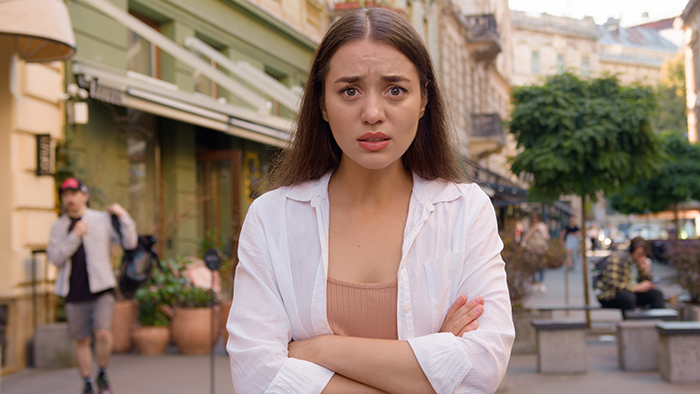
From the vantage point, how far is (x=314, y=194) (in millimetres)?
1921

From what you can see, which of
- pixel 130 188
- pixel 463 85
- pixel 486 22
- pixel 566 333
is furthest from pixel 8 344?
pixel 486 22

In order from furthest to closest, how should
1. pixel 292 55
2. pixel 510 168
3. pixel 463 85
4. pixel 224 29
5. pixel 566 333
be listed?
pixel 463 85 → pixel 292 55 → pixel 224 29 → pixel 510 168 → pixel 566 333

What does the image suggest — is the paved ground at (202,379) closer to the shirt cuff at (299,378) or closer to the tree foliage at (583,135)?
the tree foliage at (583,135)

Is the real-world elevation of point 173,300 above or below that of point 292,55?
below

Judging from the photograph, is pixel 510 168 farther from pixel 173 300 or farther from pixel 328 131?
pixel 328 131

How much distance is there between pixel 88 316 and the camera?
19.9 ft

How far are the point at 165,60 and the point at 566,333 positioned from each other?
7347mm

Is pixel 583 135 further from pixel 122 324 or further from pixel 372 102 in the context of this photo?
pixel 372 102

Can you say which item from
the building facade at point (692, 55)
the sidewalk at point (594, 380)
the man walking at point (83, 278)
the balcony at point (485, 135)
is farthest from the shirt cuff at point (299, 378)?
the building facade at point (692, 55)

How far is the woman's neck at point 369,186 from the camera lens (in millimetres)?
1900

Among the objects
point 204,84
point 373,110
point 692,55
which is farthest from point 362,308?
point 692,55

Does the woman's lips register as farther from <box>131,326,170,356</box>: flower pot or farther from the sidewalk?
<box>131,326,170,356</box>: flower pot

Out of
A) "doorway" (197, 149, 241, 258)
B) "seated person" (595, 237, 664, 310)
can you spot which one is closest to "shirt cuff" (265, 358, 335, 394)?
"seated person" (595, 237, 664, 310)

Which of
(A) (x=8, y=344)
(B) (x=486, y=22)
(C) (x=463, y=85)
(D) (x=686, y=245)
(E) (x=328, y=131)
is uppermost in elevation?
(B) (x=486, y=22)
